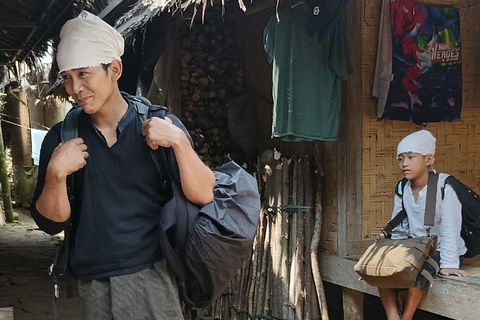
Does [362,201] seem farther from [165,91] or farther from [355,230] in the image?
[165,91]

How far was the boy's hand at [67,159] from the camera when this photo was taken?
6.94ft

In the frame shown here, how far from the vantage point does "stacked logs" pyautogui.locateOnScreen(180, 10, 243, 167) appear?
24.0 ft

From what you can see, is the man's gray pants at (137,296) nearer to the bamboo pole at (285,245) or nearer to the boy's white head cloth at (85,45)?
the boy's white head cloth at (85,45)

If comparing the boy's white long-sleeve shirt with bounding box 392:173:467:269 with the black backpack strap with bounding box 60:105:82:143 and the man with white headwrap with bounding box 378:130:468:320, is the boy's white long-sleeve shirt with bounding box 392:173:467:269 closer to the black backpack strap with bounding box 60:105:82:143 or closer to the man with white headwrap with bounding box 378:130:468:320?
the man with white headwrap with bounding box 378:130:468:320

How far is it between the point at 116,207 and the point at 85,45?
66 centimetres

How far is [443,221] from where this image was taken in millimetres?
4633

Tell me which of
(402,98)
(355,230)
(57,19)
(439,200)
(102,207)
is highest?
(57,19)

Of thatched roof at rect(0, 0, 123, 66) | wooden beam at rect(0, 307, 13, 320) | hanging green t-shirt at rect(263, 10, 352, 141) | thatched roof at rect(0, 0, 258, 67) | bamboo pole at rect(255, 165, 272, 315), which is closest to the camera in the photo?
wooden beam at rect(0, 307, 13, 320)

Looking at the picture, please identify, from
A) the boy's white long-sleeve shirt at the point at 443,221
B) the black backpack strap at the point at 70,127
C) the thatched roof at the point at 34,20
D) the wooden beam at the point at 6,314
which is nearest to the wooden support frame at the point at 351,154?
the boy's white long-sleeve shirt at the point at 443,221

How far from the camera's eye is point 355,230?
584 centimetres

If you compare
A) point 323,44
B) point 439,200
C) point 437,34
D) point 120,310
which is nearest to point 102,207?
point 120,310

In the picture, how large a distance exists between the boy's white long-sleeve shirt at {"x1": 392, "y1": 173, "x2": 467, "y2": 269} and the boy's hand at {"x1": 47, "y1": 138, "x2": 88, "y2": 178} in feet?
11.2

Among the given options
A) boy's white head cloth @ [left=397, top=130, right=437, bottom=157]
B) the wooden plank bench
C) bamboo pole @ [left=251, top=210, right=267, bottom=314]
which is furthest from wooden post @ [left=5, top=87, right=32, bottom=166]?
boy's white head cloth @ [left=397, top=130, right=437, bottom=157]

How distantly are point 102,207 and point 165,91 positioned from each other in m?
4.96
